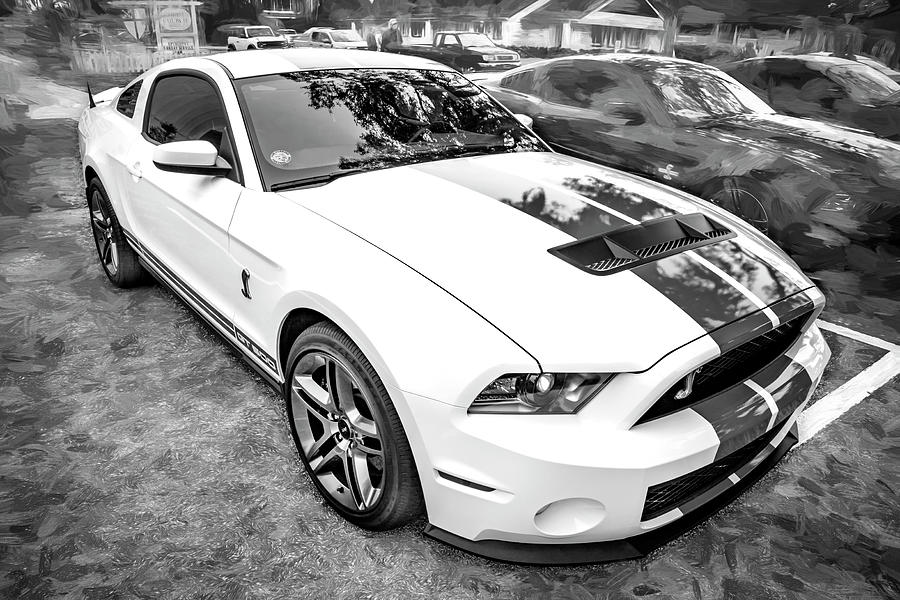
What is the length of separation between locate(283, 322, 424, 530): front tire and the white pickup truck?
23.6 feet

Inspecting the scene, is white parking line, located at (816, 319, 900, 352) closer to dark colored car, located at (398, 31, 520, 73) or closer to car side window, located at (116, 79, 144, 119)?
dark colored car, located at (398, 31, 520, 73)

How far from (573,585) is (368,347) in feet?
3.32

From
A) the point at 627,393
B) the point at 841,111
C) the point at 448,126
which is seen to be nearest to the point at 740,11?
the point at 841,111

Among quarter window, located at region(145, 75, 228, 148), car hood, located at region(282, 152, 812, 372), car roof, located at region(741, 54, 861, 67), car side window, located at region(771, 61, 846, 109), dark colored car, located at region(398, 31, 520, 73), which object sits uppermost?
dark colored car, located at region(398, 31, 520, 73)

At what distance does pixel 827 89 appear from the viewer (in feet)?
14.0

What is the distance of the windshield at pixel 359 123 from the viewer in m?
2.54

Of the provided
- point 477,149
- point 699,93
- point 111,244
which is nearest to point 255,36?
point 111,244

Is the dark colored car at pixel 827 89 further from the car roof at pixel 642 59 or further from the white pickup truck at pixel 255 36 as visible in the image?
the white pickup truck at pixel 255 36

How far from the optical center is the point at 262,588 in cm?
195

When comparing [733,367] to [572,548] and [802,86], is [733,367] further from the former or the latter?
[802,86]

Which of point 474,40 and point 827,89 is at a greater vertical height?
point 474,40

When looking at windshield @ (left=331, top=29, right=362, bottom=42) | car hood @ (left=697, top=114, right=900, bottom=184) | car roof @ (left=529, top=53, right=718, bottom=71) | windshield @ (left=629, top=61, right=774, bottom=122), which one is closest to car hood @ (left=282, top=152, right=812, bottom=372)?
car hood @ (left=697, top=114, right=900, bottom=184)

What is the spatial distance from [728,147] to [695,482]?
320 cm

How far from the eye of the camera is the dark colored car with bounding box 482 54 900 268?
4.02 m
